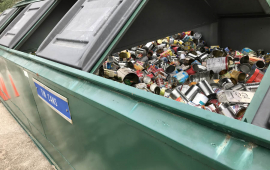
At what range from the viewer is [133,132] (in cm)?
72

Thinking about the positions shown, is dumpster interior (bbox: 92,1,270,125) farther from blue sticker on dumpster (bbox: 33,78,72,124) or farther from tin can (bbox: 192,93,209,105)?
blue sticker on dumpster (bbox: 33,78,72,124)

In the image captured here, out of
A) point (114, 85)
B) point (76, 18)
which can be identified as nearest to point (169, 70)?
point (76, 18)

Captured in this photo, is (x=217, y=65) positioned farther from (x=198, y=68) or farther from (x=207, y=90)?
(x=207, y=90)

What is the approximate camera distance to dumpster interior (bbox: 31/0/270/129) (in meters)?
1.18

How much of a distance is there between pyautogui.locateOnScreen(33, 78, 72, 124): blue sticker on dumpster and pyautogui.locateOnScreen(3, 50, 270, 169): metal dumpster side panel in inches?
1.9

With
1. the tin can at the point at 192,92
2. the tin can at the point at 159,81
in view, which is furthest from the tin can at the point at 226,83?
the tin can at the point at 159,81

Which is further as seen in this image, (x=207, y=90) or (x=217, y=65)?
(x=217, y=65)

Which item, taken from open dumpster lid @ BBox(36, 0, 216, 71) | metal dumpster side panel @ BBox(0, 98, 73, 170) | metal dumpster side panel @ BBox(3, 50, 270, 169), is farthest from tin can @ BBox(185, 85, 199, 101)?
metal dumpster side panel @ BBox(0, 98, 73, 170)

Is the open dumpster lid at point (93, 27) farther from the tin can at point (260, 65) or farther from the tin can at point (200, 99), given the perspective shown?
the tin can at point (260, 65)

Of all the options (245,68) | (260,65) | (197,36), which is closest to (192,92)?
(245,68)

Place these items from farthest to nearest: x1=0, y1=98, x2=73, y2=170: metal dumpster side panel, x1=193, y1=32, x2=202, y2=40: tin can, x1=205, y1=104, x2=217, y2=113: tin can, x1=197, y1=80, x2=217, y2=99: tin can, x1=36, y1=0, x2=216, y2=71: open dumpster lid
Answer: x1=193, y1=32, x2=202, y2=40: tin can
x1=197, y1=80, x2=217, y2=99: tin can
x1=0, y1=98, x2=73, y2=170: metal dumpster side panel
x1=205, y1=104, x2=217, y2=113: tin can
x1=36, y1=0, x2=216, y2=71: open dumpster lid

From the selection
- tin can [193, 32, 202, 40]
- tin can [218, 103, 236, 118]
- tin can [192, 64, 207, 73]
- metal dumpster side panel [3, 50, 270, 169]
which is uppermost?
metal dumpster side panel [3, 50, 270, 169]

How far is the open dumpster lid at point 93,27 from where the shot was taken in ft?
3.66

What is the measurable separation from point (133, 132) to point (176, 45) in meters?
2.87
